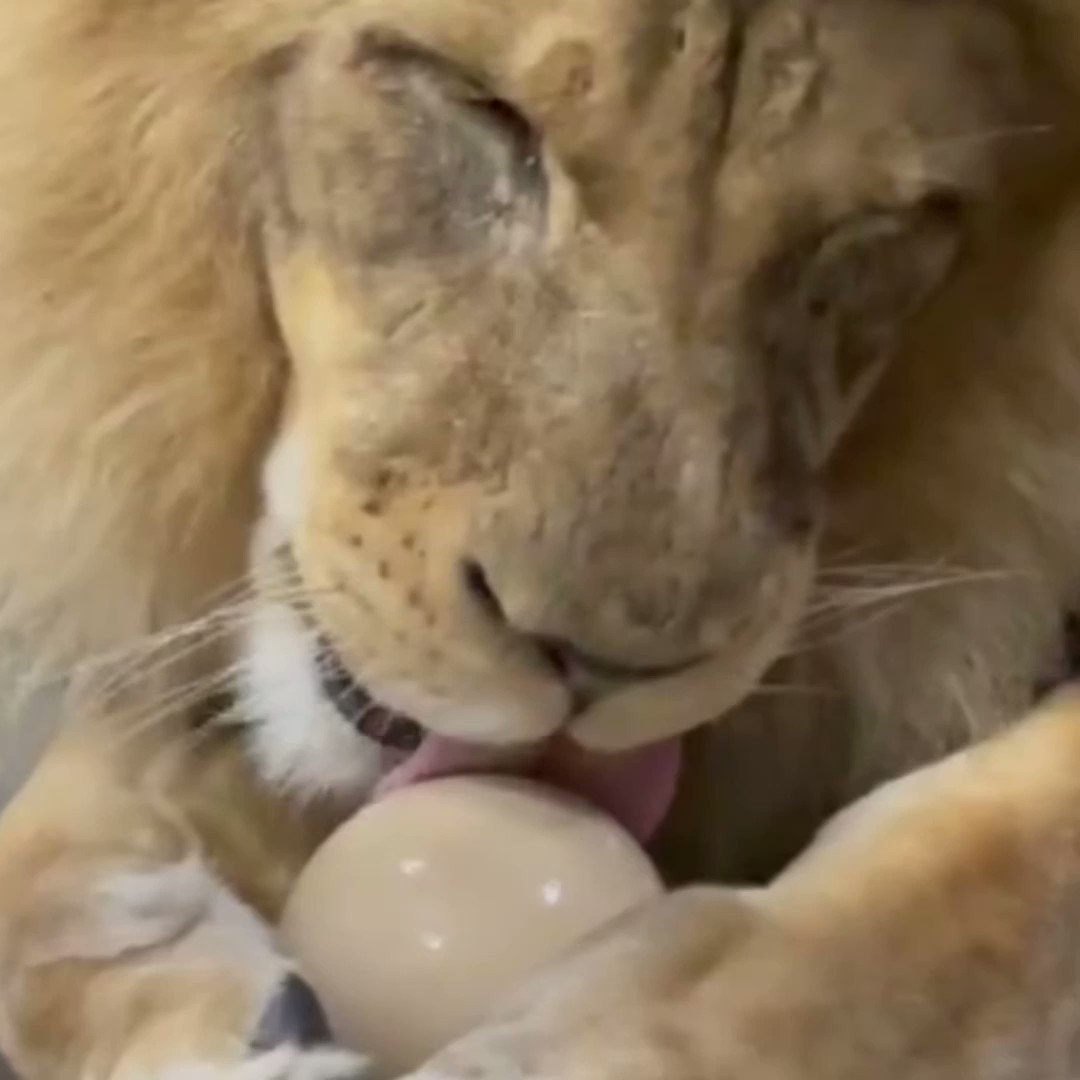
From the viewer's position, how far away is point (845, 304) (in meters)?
1.06

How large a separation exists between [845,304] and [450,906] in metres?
0.24

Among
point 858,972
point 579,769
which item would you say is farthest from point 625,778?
point 858,972

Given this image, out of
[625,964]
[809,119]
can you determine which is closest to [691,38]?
[809,119]

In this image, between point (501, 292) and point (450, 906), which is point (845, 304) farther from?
point (450, 906)

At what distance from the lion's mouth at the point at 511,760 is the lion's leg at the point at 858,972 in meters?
0.07

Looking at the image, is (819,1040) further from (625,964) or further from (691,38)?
(691,38)

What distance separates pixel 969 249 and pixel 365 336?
0.72ft

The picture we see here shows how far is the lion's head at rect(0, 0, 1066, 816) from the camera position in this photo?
0.97 m

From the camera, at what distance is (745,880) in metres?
1.20

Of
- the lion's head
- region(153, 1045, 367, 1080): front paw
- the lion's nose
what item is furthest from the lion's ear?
region(153, 1045, 367, 1080): front paw

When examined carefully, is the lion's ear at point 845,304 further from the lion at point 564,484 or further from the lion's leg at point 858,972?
the lion's leg at point 858,972

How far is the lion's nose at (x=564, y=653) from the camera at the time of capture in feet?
3.15

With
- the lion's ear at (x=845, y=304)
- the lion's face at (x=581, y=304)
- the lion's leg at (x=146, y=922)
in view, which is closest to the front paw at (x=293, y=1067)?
the lion's leg at (x=146, y=922)

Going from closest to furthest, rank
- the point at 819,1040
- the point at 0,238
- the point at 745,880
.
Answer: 1. the point at 819,1040
2. the point at 0,238
3. the point at 745,880
